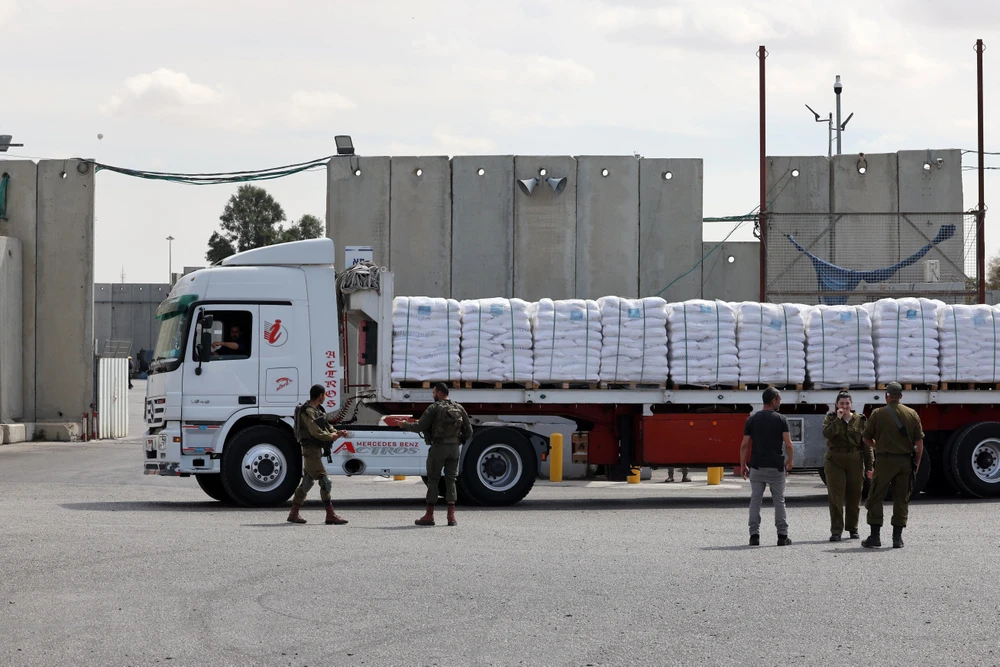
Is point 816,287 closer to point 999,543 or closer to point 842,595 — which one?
point 999,543

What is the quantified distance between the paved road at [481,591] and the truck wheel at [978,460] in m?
2.80

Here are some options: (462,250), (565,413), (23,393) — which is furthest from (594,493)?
(23,393)

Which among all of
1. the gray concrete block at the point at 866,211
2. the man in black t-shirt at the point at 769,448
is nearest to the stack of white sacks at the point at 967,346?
the man in black t-shirt at the point at 769,448

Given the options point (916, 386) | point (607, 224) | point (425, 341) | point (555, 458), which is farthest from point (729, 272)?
point (425, 341)

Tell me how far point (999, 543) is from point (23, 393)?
80.5ft

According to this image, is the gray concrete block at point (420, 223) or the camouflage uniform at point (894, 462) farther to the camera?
the gray concrete block at point (420, 223)

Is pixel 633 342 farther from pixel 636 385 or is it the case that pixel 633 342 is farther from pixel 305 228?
pixel 305 228

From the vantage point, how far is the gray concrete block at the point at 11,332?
29797 mm

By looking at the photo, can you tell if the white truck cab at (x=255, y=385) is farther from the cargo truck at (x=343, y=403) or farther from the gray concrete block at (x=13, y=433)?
the gray concrete block at (x=13, y=433)

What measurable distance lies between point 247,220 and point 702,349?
72.8m

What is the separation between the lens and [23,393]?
103 ft

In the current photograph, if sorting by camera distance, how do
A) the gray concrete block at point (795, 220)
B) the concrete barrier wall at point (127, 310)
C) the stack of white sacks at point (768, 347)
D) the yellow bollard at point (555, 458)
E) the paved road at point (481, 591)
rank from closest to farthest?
the paved road at point (481, 591)
the yellow bollard at point (555, 458)
the stack of white sacks at point (768, 347)
the gray concrete block at point (795, 220)
the concrete barrier wall at point (127, 310)

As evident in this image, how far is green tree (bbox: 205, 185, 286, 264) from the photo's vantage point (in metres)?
87.7

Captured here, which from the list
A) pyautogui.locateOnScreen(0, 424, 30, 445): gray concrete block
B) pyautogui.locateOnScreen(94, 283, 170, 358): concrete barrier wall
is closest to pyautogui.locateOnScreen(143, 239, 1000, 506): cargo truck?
pyautogui.locateOnScreen(0, 424, 30, 445): gray concrete block
